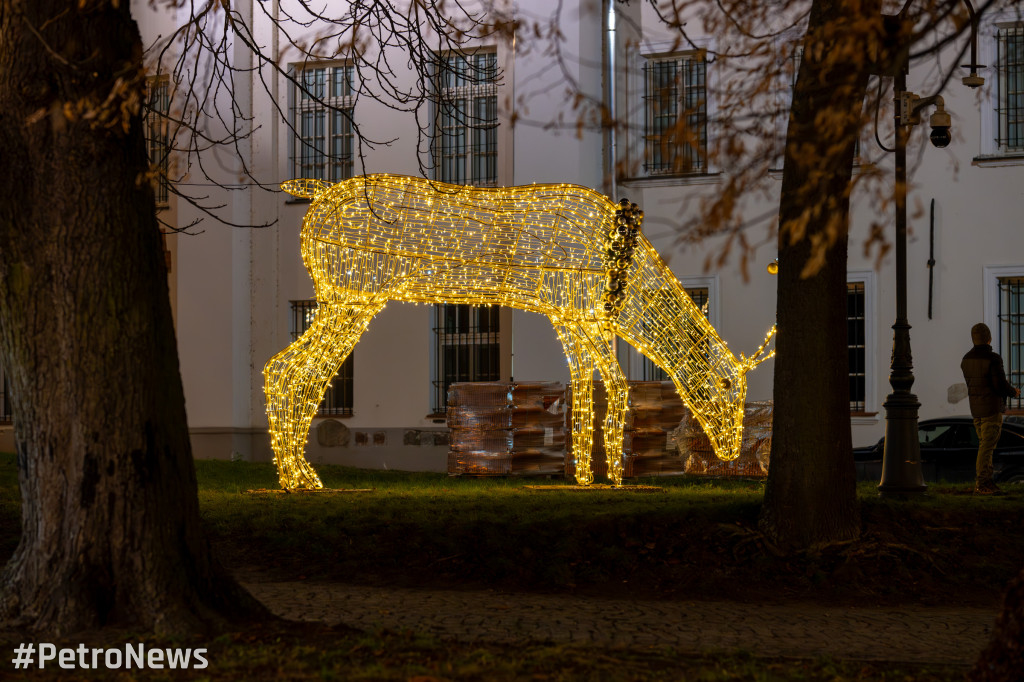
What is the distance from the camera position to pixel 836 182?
359 inches

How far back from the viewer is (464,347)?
21859 mm

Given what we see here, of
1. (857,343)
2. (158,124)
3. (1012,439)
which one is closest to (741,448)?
(1012,439)

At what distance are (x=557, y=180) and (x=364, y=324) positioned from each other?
864 cm

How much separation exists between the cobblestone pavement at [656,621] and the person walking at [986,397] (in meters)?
4.52

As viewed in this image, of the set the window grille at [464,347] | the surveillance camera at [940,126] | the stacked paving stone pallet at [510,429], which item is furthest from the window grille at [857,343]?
the surveillance camera at [940,126]

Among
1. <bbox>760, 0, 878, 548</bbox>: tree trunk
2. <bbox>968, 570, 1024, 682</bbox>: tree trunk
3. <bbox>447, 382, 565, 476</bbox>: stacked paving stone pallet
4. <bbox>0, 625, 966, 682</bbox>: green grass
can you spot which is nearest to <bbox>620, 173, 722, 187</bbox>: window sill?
<bbox>447, 382, 565, 476</bbox>: stacked paving stone pallet

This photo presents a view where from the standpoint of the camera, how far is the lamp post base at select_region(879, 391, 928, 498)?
12.3 m

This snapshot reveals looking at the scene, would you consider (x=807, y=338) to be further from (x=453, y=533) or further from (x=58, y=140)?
(x=58, y=140)

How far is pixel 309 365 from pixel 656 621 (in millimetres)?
5571

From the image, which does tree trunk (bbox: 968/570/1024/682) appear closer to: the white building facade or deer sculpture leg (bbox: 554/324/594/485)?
deer sculpture leg (bbox: 554/324/594/485)

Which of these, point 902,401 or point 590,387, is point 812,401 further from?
point 590,387

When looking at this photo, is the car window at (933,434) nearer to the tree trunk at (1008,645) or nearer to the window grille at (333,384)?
the window grille at (333,384)

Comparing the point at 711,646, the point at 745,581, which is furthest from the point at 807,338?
the point at 711,646

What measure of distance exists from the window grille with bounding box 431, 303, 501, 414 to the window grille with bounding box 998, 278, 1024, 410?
8.18 metres
